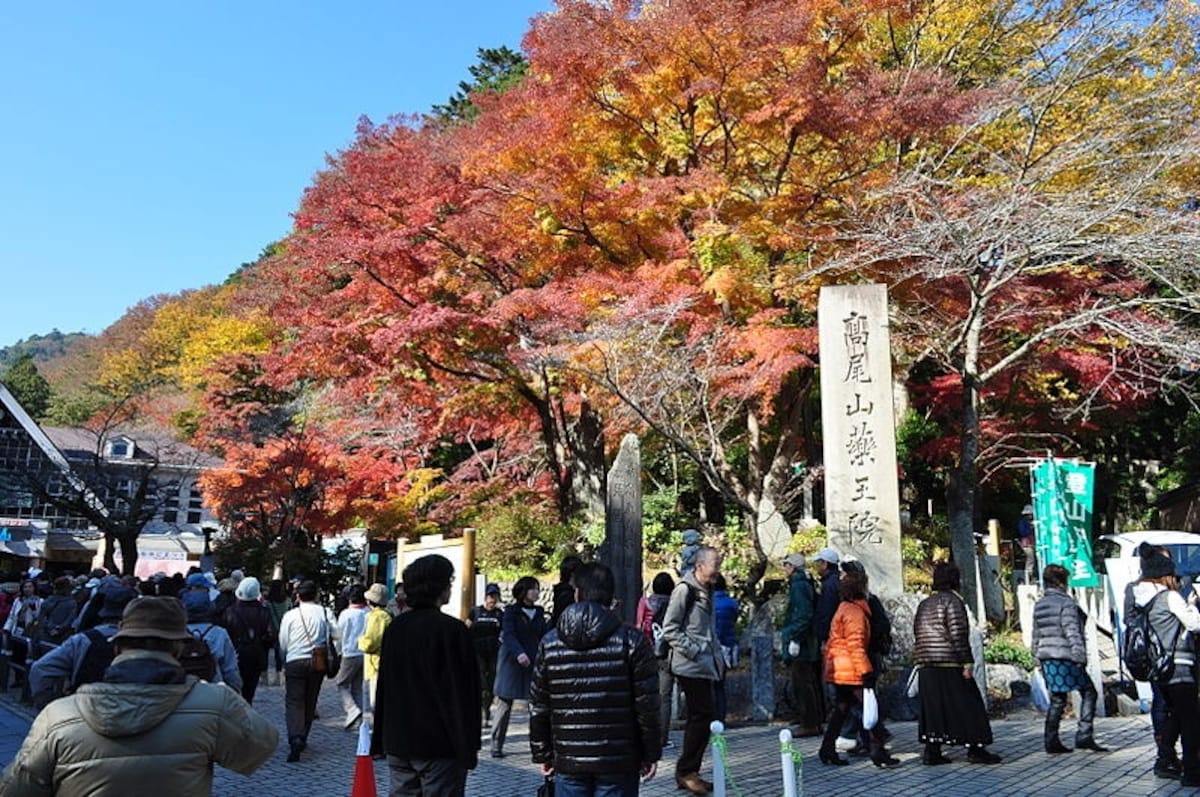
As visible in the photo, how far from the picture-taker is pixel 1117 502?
22.3 metres

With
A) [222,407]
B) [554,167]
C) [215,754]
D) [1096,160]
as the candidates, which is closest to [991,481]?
[1096,160]

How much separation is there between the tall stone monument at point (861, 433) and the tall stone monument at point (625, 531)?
2.85m

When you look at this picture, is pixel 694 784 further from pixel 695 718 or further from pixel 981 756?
pixel 981 756

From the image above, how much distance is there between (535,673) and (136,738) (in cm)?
200

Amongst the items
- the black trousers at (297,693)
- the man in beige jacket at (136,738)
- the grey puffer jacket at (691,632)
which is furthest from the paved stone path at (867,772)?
the man in beige jacket at (136,738)

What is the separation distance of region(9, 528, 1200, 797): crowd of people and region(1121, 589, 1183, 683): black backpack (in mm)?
30

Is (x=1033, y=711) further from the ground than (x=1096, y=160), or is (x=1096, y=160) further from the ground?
(x=1096, y=160)

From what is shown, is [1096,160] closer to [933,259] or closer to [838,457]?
[933,259]

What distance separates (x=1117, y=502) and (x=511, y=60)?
25.5m

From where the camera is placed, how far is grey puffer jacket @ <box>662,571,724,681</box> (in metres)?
5.89

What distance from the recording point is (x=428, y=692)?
4.02 meters

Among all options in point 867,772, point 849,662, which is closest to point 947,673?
point 849,662

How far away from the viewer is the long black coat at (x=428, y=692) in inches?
157

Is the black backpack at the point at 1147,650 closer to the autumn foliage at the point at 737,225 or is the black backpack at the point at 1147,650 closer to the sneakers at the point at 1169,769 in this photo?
the sneakers at the point at 1169,769
